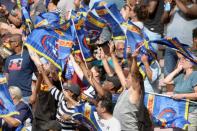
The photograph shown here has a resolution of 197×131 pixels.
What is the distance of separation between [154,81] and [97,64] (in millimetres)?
1310

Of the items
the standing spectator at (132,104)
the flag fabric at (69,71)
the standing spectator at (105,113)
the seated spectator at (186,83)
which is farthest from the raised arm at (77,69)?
the standing spectator at (132,104)

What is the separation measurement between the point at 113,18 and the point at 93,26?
0.47m

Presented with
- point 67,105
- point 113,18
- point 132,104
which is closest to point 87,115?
point 67,105

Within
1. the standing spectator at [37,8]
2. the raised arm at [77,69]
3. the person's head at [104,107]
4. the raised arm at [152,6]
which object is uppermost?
the raised arm at [152,6]

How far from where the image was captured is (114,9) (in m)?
11.9

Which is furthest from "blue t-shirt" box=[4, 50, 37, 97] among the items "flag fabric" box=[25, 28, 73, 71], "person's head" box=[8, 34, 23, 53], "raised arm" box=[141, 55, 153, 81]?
"raised arm" box=[141, 55, 153, 81]

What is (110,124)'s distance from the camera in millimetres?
9867

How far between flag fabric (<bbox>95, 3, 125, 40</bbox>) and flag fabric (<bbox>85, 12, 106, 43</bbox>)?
10 centimetres

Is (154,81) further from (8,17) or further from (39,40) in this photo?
(8,17)

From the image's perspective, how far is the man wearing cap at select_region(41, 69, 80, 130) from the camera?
442 inches

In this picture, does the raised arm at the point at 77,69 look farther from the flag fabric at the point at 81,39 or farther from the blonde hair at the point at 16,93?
the blonde hair at the point at 16,93

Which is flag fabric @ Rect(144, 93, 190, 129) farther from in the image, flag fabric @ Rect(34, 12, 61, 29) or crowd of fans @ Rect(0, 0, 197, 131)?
flag fabric @ Rect(34, 12, 61, 29)

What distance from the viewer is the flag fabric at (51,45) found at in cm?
1190

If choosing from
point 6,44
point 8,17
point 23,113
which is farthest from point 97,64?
point 8,17
